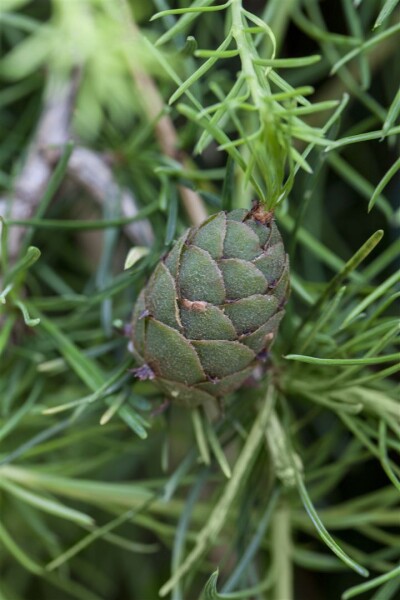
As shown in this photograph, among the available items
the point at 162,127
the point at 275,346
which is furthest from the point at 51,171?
the point at 275,346

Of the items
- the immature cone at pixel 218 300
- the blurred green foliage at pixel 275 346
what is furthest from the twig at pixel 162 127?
the immature cone at pixel 218 300

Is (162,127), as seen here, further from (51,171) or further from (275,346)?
(275,346)

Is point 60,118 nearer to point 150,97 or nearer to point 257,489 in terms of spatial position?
point 150,97

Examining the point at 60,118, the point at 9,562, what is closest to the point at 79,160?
the point at 60,118

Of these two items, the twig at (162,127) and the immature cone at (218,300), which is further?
the twig at (162,127)

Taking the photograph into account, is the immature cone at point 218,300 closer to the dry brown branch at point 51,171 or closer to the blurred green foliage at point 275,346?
the blurred green foliage at point 275,346
